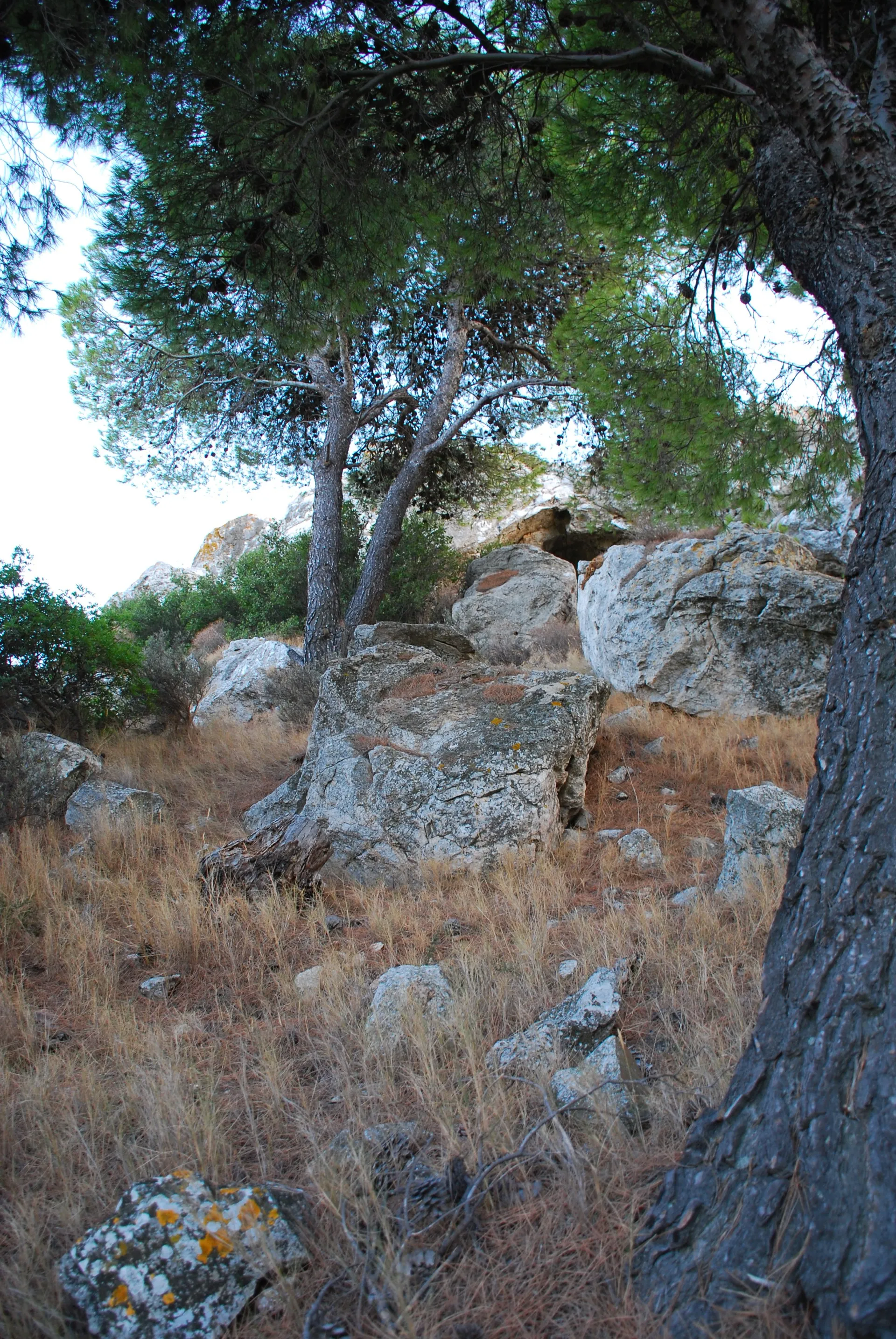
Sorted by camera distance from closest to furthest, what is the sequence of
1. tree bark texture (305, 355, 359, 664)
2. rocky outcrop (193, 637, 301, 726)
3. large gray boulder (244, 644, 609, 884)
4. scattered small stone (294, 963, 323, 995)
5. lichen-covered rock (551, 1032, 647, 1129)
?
lichen-covered rock (551, 1032, 647, 1129) → scattered small stone (294, 963, 323, 995) → large gray boulder (244, 644, 609, 884) → tree bark texture (305, 355, 359, 664) → rocky outcrop (193, 637, 301, 726)

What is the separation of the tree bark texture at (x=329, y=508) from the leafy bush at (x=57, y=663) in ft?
9.07

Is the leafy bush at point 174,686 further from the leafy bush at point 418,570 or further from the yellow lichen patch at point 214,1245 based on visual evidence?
the yellow lichen patch at point 214,1245

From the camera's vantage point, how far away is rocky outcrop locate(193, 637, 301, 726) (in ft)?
35.9

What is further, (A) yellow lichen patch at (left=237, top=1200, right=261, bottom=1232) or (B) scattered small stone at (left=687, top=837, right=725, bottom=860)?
(B) scattered small stone at (left=687, top=837, right=725, bottom=860)

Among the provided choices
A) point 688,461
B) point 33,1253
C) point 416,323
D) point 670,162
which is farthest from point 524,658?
point 33,1253

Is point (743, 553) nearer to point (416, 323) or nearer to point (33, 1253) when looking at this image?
point (416, 323)

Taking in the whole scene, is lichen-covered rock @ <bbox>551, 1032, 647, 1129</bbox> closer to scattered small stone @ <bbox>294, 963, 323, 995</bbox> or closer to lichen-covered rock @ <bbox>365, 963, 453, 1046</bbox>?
lichen-covered rock @ <bbox>365, 963, 453, 1046</bbox>

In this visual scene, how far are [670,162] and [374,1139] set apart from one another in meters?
5.52

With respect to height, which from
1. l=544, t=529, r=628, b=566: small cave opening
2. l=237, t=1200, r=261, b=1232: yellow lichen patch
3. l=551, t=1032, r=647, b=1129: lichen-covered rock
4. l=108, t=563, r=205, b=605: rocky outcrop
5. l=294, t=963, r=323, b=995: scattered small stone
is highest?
l=108, t=563, r=205, b=605: rocky outcrop

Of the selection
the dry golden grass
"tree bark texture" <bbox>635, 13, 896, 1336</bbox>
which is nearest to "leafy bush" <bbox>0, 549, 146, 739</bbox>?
the dry golden grass

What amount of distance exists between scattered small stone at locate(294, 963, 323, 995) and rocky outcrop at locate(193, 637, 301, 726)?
7.06 meters

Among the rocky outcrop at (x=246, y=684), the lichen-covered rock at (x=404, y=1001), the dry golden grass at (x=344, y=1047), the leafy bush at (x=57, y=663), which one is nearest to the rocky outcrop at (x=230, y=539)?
the rocky outcrop at (x=246, y=684)

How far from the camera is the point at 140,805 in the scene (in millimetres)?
6191

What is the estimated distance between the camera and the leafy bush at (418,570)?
15586 mm
